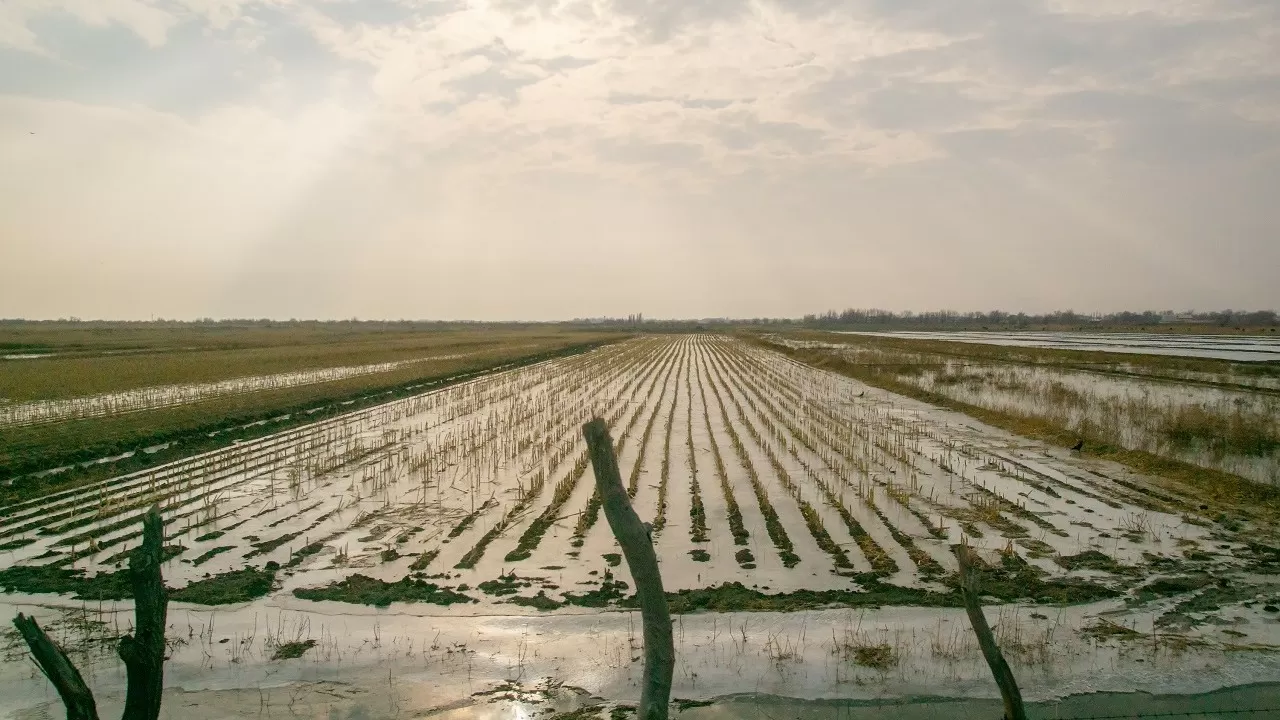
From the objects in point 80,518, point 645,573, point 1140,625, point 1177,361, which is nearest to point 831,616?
point 1140,625

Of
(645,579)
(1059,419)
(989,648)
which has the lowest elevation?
(1059,419)

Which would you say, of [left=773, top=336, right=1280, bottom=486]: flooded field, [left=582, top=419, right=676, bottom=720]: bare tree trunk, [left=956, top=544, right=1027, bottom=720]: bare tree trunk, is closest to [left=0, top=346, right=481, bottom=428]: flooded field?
[left=582, top=419, right=676, bottom=720]: bare tree trunk

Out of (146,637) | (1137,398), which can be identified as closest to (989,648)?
(146,637)

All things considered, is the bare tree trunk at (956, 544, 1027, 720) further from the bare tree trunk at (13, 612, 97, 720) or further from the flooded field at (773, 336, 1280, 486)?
the flooded field at (773, 336, 1280, 486)

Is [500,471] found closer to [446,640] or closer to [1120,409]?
[446,640]

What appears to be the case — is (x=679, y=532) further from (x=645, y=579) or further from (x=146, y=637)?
(x=146, y=637)

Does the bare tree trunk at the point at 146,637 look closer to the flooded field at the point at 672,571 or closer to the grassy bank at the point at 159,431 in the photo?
the flooded field at the point at 672,571
